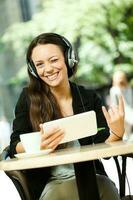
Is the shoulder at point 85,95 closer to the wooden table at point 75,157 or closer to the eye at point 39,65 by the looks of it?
the eye at point 39,65

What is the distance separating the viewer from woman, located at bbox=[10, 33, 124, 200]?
1.74m

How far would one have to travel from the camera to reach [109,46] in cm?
777

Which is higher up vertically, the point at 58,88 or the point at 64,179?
the point at 58,88

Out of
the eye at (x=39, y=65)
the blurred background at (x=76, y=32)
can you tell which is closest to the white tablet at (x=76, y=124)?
the eye at (x=39, y=65)

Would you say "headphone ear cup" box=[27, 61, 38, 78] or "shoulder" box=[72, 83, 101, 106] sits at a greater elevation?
"headphone ear cup" box=[27, 61, 38, 78]

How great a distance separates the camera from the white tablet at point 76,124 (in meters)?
1.54

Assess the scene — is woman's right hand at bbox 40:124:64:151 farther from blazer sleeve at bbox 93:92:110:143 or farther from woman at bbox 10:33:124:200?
blazer sleeve at bbox 93:92:110:143

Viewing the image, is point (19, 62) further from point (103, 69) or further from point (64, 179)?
point (64, 179)

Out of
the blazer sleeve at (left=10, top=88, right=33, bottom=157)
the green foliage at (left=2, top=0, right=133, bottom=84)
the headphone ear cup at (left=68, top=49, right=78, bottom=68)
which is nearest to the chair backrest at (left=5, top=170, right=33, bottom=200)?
the blazer sleeve at (left=10, top=88, right=33, bottom=157)

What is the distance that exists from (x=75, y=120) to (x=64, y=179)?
0.32m

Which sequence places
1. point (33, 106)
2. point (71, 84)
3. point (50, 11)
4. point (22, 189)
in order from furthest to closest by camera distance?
point (50, 11) → point (71, 84) → point (33, 106) → point (22, 189)

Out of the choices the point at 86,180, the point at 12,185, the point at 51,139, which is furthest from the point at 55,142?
the point at 12,185

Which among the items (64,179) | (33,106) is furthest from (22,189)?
(33,106)

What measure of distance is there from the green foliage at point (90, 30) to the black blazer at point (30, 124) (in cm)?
565
